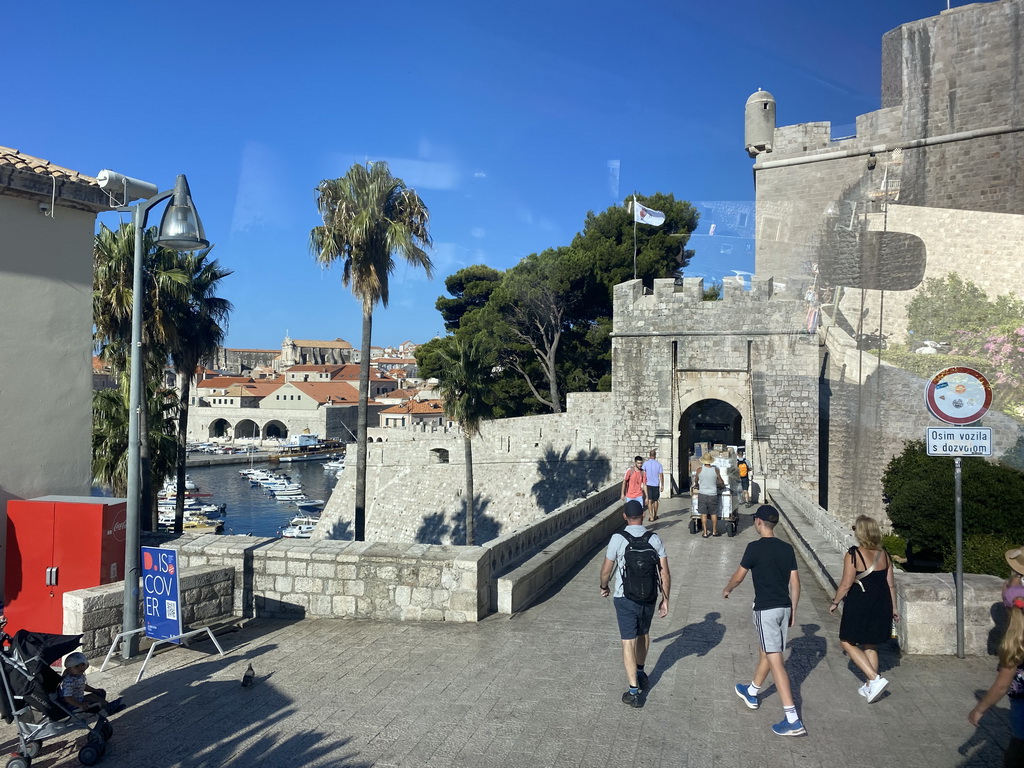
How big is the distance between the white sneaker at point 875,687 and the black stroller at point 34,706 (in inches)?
197

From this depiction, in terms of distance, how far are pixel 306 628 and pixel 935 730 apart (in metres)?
5.32

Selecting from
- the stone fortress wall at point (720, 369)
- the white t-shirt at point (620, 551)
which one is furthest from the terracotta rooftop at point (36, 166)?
the stone fortress wall at point (720, 369)

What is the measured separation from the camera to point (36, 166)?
9.49 meters

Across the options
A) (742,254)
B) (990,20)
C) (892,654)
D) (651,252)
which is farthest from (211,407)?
(892,654)

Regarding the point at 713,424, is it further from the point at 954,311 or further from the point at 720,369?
the point at 720,369

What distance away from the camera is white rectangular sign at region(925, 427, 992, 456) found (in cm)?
612

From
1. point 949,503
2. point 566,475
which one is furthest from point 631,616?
point 566,475

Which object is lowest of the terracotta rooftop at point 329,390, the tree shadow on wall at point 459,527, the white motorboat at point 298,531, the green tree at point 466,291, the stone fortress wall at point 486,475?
the white motorboat at point 298,531

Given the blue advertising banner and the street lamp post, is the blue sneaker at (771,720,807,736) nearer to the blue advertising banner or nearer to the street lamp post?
the blue advertising banner

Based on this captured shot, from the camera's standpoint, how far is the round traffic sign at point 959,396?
6.05 metres

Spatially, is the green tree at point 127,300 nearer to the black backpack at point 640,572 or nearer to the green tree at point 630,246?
the black backpack at point 640,572

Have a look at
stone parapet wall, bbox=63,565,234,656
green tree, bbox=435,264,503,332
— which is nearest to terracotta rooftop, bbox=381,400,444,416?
green tree, bbox=435,264,503,332

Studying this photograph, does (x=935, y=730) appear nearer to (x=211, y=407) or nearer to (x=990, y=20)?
(x=990, y=20)

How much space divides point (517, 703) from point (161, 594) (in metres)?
3.35
